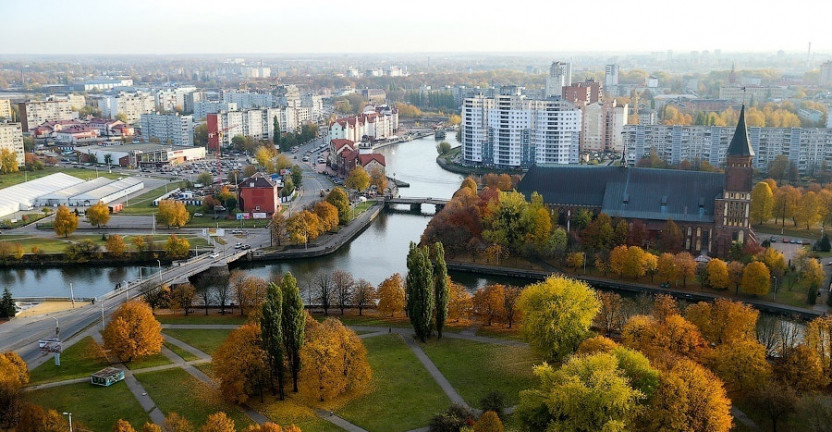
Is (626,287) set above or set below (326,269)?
above

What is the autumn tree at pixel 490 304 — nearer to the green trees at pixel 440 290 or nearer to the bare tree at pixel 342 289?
the green trees at pixel 440 290

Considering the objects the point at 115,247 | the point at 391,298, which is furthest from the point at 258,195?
the point at 391,298

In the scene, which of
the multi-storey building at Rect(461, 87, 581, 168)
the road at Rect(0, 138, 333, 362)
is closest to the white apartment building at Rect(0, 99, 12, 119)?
the road at Rect(0, 138, 333, 362)

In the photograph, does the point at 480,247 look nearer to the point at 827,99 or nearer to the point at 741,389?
the point at 741,389

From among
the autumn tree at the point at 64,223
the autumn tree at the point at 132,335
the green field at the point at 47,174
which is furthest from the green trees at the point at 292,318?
the green field at the point at 47,174

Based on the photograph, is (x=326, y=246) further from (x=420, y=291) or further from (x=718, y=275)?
(x=718, y=275)

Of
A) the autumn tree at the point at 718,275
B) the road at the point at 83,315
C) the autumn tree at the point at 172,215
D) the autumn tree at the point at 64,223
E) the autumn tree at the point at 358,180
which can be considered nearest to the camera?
the road at the point at 83,315

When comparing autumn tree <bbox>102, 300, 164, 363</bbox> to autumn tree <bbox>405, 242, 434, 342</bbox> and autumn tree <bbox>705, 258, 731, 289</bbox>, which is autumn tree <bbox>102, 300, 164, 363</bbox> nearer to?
autumn tree <bbox>405, 242, 434, 342</bbox>
